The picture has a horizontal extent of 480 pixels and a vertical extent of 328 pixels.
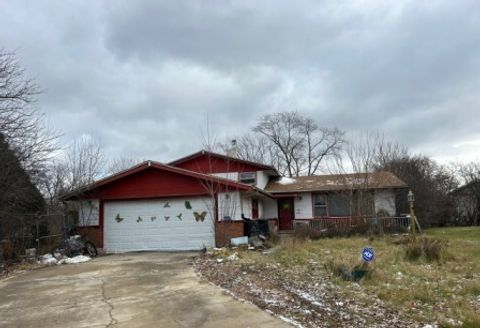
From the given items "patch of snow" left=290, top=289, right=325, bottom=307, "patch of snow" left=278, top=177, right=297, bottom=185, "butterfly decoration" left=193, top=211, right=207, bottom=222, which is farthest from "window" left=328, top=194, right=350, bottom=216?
"patch of snow" left=290, top=289, right=325, bottom=307

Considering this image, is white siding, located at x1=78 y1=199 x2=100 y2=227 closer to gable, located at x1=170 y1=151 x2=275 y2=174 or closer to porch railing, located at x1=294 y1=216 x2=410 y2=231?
gable, located at x1=170 y1=151 x2=275 y2=174

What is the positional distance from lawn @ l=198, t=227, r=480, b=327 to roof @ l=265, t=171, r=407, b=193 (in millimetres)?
10112

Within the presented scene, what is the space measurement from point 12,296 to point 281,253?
7811 millimetres

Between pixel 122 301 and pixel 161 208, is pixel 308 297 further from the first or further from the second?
pixel 161 208

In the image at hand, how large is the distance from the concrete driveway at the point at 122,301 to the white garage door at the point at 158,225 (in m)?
5.51

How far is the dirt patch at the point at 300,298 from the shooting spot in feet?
23.1

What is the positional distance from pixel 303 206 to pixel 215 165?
5627 mm

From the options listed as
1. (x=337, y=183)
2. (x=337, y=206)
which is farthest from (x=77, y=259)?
(x=337, y=206)

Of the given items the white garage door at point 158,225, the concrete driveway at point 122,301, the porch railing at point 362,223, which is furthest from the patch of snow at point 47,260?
the porch railing at point 362,223

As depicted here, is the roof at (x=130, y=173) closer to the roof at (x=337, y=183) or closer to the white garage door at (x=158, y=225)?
the white garage door at (x=158, y=225)

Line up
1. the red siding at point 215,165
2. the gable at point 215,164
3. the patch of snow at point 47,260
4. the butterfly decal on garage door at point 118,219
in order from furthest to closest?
the red siding at point 215,165, the gable at point 215,164, the butterfly decal on garage door at point 118,219, the patch of snow at point 47,260

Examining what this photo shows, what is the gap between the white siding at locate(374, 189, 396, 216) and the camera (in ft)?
88.8

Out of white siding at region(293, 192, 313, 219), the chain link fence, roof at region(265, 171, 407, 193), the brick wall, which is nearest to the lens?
the chain link fence

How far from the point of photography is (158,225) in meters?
19.2
